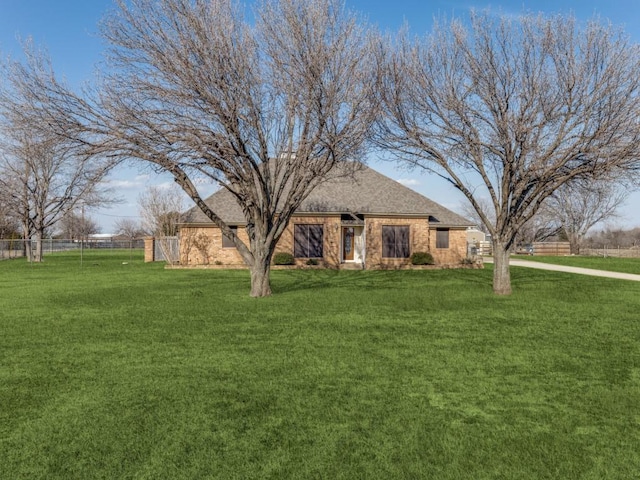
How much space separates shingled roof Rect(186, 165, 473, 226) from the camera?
26.8m

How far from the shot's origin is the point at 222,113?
39.7 ft

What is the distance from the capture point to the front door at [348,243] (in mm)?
27438

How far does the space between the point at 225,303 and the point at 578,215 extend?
53183mm

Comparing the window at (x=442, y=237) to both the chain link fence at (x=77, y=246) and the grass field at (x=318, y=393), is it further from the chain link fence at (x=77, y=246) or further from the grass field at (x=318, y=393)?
the chain link fence at (x=77, y=246)

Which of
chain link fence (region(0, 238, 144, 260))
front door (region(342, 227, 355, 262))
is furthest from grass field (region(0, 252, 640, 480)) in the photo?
chain link fence (region(0, 238, 144, 260))

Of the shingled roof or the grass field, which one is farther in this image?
the shingled roof

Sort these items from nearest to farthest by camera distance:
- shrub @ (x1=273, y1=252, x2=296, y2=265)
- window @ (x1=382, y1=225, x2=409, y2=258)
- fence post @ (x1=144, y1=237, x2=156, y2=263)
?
shrub @ (x1=273, y1=252, x2=296, y2=265), window @ (x1=382, y1=225, x2=409, y2=258), fence post @ (x1=144, y1=237, x2=156, y2=263)

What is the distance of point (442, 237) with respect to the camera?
91.7ft

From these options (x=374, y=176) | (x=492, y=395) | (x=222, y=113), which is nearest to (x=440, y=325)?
(x=492, y=395)

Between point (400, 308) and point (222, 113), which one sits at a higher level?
point (222, 113)

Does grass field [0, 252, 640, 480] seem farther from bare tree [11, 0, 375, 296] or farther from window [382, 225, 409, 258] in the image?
window [382, 225, 409, 258]

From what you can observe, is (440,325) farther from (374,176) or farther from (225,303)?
(374,176)

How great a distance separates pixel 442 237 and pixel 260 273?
54.2 feet

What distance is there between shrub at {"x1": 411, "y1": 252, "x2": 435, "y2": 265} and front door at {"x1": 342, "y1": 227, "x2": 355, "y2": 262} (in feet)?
11.7
